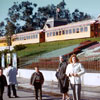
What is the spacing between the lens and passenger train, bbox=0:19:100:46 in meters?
40.4

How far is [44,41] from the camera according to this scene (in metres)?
51.6

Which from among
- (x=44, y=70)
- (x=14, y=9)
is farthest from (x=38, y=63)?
(x=14, y=9)

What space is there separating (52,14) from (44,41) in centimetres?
4802

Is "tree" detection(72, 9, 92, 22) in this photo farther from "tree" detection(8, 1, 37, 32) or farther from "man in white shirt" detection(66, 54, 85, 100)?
"man in white shirt" detection(66, 54, 85, 100)

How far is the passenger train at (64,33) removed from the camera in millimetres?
40406

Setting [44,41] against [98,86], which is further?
[44,41]

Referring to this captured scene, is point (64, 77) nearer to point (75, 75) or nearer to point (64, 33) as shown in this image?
point (75, 75)

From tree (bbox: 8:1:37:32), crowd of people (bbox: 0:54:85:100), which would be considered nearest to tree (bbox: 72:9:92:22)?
tree (bbox: 8:1:37:32)

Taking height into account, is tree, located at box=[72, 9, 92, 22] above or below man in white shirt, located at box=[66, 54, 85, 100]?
above

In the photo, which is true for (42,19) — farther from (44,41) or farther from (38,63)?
(38,63)

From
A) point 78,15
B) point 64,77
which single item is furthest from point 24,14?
point 64,77

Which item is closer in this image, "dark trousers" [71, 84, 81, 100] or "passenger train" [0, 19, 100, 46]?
"dark trousers" [71, 84, 81, 100]

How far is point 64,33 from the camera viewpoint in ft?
149

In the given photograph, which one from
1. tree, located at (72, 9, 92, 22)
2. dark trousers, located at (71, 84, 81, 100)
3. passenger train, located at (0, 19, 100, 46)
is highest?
tree, located at (72, 9, 92, 22)
